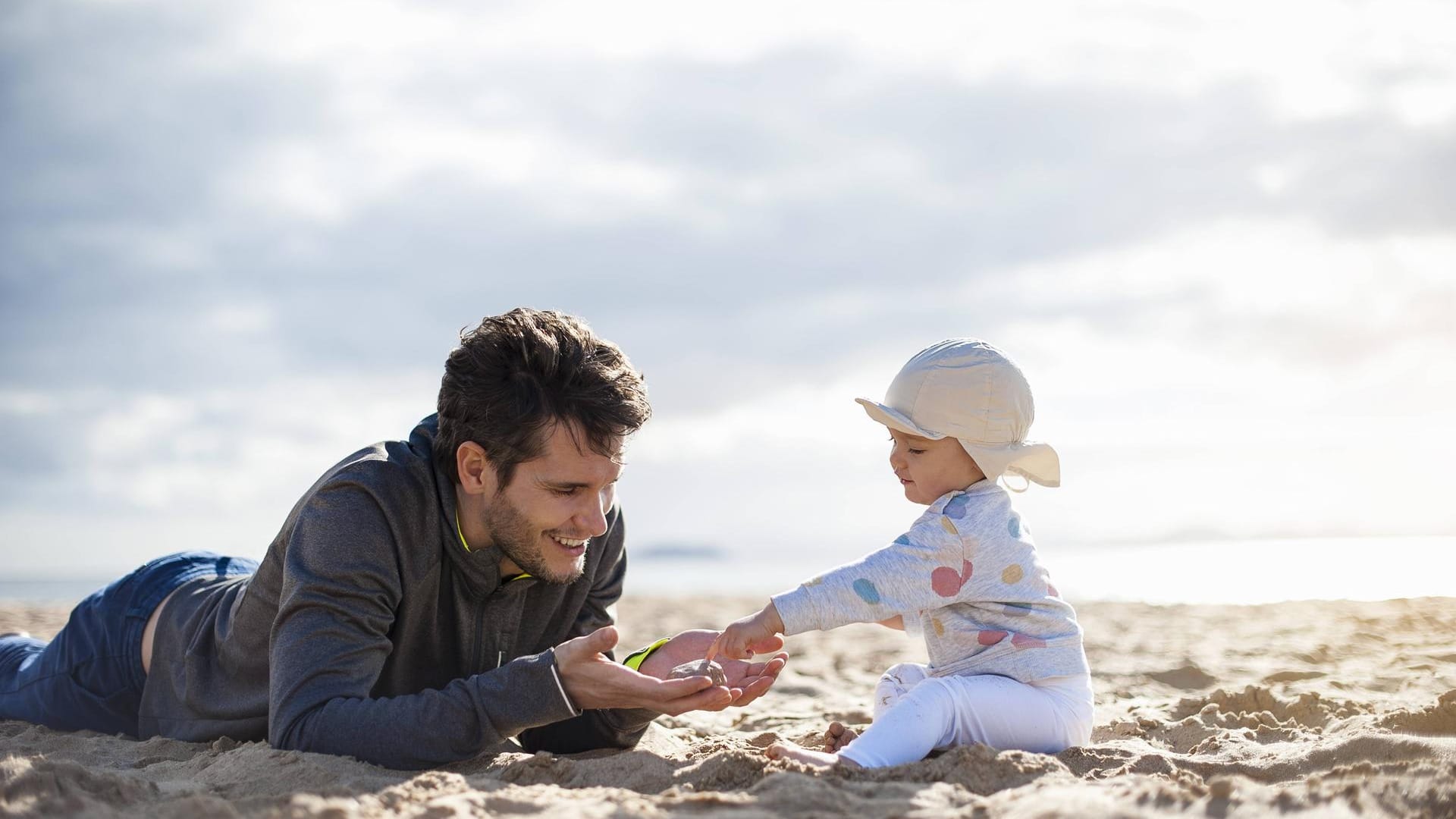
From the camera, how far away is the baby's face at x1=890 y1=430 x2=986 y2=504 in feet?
11.3

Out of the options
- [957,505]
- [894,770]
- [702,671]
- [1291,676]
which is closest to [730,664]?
[702,671]

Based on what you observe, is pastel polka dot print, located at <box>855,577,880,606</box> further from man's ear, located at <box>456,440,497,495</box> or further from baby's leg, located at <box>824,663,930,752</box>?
man's ear, located at <box>456,440,497,495</box>

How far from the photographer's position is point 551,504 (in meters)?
3.31

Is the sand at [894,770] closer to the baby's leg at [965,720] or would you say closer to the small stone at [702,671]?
the baby's leg at [965,720]

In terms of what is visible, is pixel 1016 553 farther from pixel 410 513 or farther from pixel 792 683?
pixel 792 683

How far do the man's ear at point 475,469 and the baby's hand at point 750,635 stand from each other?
2.79 feet

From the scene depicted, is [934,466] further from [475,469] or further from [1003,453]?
[475,469]

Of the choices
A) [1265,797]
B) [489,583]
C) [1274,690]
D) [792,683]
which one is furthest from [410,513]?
[1274,690]

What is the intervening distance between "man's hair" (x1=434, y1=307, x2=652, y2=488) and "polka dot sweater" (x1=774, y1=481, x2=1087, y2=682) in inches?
31.1

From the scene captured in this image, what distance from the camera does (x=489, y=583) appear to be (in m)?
3.47

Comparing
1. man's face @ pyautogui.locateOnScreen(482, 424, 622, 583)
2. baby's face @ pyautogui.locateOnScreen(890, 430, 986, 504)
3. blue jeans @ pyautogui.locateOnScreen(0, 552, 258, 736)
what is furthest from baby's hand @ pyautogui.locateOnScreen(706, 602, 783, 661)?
blue jeans @ pyautogui.locateOnScreen(0, 552, 258, 736)

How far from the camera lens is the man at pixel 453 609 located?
9.57ft

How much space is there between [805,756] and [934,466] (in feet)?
3.46

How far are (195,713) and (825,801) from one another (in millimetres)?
2417
